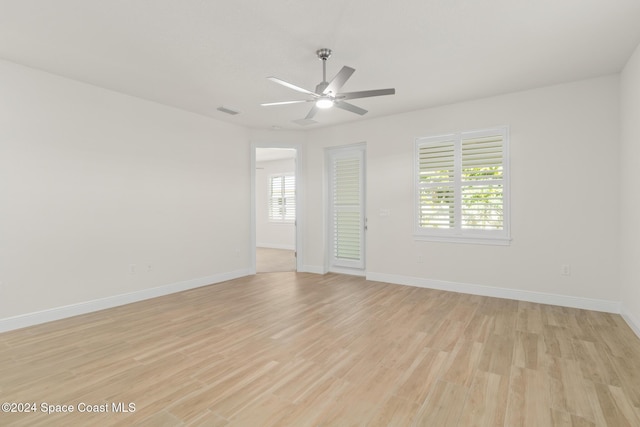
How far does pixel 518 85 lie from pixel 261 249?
304 inches

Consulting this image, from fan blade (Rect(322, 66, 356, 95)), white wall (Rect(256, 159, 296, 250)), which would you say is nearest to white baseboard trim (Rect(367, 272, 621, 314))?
fan blade (Rect(322, 66, 356, 95))

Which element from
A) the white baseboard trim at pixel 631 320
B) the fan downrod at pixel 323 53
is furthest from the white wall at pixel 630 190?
the fan downrod at pixel 323 53

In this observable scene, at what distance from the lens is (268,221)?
33.0 ft

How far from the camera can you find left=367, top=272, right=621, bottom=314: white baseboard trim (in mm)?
3793

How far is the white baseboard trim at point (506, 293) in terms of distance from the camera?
3.79 m

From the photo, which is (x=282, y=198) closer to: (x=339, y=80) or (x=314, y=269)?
(x=314, y=269)

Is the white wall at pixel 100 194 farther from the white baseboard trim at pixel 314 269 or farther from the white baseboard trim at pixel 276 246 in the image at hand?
the white baseboard trim at pixel 276 246

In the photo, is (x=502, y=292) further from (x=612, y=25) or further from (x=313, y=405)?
(x=313, y=405)

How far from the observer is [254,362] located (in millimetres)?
2572

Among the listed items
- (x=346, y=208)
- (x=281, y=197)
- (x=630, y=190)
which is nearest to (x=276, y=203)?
(x=281, y=197)

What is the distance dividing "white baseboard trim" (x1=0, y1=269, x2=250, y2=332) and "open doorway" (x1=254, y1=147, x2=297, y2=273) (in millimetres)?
3752

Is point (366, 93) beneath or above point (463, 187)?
above

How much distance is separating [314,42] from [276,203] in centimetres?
726

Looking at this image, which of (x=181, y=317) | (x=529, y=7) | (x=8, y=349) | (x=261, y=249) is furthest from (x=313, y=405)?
(x=261, y=249)
